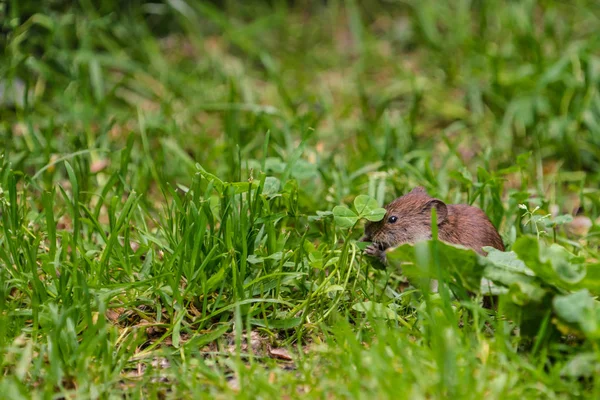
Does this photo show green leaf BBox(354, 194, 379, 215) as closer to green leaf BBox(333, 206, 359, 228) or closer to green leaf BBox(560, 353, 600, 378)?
green leaf BBox(333, 206, 359, 228)

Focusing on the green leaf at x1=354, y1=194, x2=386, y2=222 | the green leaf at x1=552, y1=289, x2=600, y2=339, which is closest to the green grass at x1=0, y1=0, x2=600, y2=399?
the green leaf at x1=552, y1=289, x2=600, y2=339

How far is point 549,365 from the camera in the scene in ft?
10.3

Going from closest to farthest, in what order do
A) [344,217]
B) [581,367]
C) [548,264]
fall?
1. [581,367]
2. [548,264]
3. [344,217]

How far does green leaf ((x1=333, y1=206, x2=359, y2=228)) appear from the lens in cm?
405

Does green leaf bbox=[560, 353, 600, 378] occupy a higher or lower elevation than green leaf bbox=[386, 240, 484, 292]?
lower

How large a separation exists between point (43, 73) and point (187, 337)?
3.43m

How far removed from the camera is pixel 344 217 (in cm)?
407

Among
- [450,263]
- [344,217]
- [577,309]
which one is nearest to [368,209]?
[344,217]

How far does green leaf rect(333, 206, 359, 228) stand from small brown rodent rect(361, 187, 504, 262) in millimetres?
271

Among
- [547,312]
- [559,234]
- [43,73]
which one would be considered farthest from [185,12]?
[547,312]

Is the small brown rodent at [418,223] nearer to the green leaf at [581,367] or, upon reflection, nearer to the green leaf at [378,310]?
the green leaf at [378,310]

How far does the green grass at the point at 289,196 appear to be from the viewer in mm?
3234

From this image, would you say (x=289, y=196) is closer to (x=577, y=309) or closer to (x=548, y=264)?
(x=548, y=264)

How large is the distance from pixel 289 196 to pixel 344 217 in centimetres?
32
